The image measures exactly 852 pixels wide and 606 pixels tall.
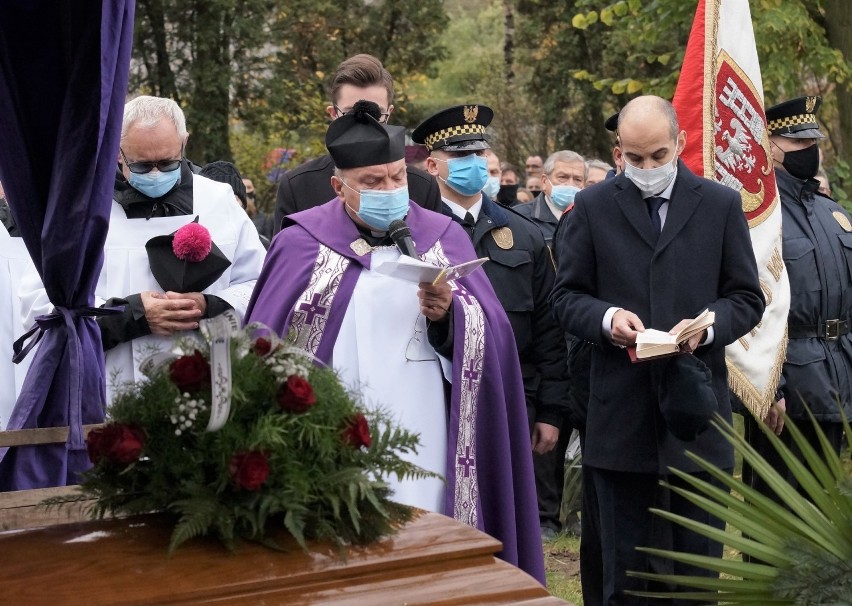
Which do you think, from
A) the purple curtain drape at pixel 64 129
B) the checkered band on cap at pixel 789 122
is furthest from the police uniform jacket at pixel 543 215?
the purple curtain drape at pixel 64 129

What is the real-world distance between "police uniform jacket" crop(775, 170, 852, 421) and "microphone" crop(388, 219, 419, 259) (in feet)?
8.87

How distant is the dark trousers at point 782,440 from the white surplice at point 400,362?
8.28ft

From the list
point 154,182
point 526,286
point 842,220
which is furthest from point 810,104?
point 154,182

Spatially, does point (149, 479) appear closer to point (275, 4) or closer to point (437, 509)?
Answer: point (437, 509)

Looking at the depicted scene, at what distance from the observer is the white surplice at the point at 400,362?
4.71 meters

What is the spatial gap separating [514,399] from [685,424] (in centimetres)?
64

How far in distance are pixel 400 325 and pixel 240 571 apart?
2035mm

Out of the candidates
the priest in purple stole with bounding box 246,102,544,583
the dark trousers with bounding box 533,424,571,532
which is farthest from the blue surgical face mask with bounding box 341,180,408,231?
the dark trousers with bounding box 533,424,571,532

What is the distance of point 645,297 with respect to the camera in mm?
5176

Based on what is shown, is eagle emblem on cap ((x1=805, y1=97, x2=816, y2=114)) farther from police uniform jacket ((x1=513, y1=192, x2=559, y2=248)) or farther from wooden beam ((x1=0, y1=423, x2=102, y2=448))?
wooden beam ((x1=0, y1=423, x2=102, y2=448))

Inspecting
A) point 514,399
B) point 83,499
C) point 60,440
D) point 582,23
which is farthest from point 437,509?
point 582,23

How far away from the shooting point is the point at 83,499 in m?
3.17

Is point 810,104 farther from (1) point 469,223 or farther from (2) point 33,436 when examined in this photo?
(2) point 33,436

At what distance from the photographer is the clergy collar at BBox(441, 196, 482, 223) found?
650 cm
